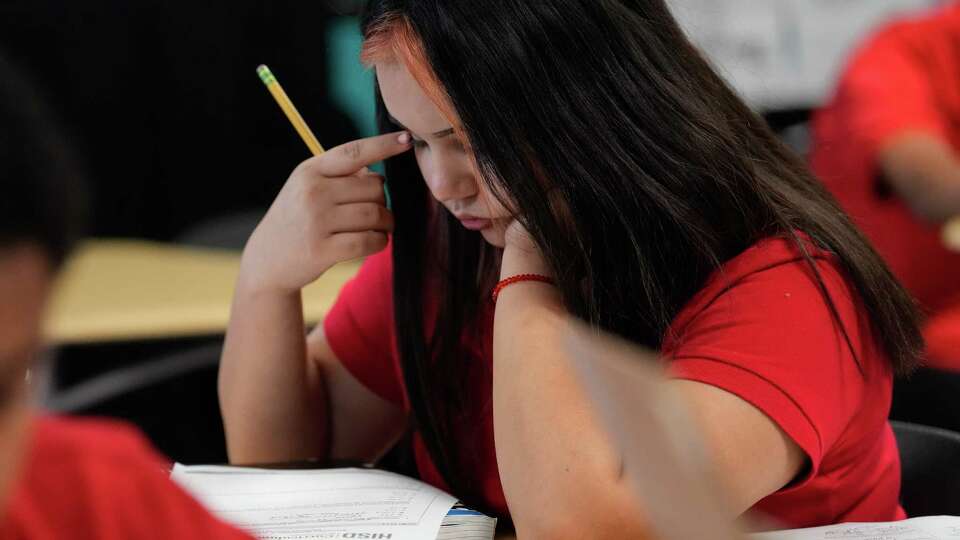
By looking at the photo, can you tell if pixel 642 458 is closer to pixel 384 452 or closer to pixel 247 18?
pixel 384 452

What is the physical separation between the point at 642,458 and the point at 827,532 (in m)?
0.58

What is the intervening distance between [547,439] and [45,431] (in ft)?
1.51

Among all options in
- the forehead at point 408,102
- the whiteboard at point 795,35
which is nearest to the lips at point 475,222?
the forehead at point 408,102

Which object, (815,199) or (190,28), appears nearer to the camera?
(815,199)

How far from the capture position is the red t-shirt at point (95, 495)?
61 cm

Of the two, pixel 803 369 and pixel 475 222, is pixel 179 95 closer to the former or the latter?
pixel 475 222

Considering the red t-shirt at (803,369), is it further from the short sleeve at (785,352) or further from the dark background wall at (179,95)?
the dark background wall at (179,95)

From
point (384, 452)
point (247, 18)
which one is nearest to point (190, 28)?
point (247, 18)

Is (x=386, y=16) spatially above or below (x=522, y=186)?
above

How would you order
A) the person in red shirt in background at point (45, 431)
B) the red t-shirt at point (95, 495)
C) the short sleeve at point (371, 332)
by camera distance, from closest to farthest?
the person in red shirt in background at point (45, 431)
the red t-shirt at point (95, 495)
the short sleeve at point (371, 332)

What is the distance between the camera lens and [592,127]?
1064 mm

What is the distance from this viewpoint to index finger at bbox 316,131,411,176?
1280mm

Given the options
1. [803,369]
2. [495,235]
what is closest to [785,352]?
[803,369]

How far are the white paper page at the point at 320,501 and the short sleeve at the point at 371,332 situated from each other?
0.75 ft
